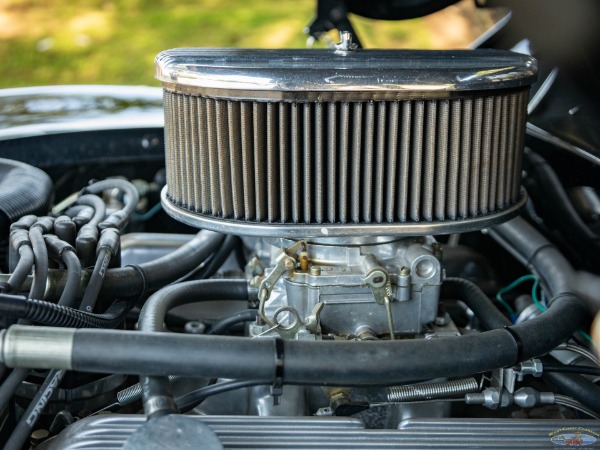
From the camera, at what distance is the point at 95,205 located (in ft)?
4.99

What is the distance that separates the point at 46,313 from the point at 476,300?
2.48 feet

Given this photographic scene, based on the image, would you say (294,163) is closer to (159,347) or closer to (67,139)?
(159,347)

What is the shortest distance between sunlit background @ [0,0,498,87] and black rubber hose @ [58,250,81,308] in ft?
15.6

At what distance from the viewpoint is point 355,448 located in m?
0.95

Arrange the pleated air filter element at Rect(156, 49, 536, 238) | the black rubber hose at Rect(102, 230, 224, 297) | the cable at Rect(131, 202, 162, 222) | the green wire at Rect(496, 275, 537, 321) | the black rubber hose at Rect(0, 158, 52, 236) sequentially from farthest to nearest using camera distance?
the cable at Rect(131, 202, 162, 222) < the green wire at Rect(496, 275, 537, 321) < the black rubber hose at Rect(0, 158, 52, 236) < the black rubber hose at Rect(102, 230, 224, 297) < the pleated air filter element at Rect(156, 49, 536, 238)

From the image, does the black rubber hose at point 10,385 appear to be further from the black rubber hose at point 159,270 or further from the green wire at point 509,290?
the green wire at point 509,290

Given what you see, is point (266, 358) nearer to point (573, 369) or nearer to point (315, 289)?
point (315, 289)

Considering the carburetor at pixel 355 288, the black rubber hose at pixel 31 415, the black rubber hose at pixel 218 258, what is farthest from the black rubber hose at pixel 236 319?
the black rubber hose at pixel 31 415

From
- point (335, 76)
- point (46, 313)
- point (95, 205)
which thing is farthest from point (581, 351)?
point (95, 205)

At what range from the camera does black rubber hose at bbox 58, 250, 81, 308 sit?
111 centimetres

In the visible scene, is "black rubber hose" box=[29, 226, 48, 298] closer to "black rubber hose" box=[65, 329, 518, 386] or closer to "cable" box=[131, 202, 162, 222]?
"black rubber hose" box=[65, 329, 518, 386]

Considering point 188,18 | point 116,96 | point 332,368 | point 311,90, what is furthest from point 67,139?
point 188,18

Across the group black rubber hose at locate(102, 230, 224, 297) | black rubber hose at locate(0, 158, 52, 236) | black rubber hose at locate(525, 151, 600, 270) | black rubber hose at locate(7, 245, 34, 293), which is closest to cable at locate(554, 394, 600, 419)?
black rubber hose at locate(525, 151, 600, 270)

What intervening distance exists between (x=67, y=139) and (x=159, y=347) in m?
1.13
